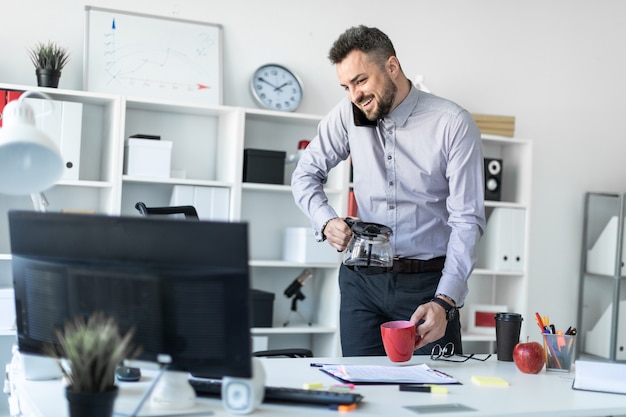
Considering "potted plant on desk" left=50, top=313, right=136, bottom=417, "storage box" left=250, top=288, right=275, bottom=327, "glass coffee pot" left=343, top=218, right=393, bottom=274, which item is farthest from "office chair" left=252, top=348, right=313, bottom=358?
"potted plant on desk" left=50, top=313, right=136, bottom=417

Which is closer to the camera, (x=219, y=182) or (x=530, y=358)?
(x=530, y=358)

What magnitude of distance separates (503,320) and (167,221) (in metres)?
1.26

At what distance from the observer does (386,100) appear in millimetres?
2635

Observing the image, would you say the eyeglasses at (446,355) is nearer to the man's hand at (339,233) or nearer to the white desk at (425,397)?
the white desk at (425,397)

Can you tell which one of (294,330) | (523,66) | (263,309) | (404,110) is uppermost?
(523,66)

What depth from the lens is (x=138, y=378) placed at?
1.84 meters

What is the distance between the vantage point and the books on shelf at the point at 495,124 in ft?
15.5

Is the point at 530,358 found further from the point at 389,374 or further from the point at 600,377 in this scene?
the point at 389,374

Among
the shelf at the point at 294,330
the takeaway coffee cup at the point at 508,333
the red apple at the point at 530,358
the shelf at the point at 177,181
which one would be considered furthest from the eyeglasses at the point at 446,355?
the shelf at the point at 177,181

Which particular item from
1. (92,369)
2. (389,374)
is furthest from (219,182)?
(92,369)

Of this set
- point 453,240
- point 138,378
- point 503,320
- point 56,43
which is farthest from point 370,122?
point 56,43

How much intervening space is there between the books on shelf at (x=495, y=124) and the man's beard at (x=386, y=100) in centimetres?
217

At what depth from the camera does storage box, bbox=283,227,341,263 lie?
4180 mm

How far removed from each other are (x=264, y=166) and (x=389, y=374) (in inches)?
91.7
